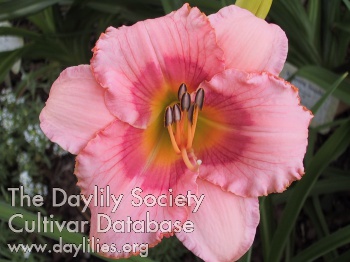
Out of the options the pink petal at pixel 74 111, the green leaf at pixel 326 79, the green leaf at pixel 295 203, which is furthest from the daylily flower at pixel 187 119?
the green leaf at pixel 326 79

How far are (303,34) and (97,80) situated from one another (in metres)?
0.68

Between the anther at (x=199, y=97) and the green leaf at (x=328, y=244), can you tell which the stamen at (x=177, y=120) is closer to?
the anther at (x=199, y=97)

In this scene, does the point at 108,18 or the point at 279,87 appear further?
the point at 108,18

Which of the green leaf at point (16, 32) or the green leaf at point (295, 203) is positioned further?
the green leaf at point (16, 32)

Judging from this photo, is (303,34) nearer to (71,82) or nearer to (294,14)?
(294,14)

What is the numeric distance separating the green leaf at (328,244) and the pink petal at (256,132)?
34cm

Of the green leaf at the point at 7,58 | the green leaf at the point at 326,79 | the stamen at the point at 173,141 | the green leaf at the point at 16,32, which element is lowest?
the green leaf at the point at 7,58

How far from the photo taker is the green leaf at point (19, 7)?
39.6 inches

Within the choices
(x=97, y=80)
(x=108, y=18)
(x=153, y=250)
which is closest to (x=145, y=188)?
(x=97, y=80)

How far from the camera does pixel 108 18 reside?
1289 millimetres

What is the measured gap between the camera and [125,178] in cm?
60

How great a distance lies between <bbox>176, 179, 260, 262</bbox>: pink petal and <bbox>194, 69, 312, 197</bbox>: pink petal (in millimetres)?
19

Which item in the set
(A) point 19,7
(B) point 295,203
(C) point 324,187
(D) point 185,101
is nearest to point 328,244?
(B) point 295,203

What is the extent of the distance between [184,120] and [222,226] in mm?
136
